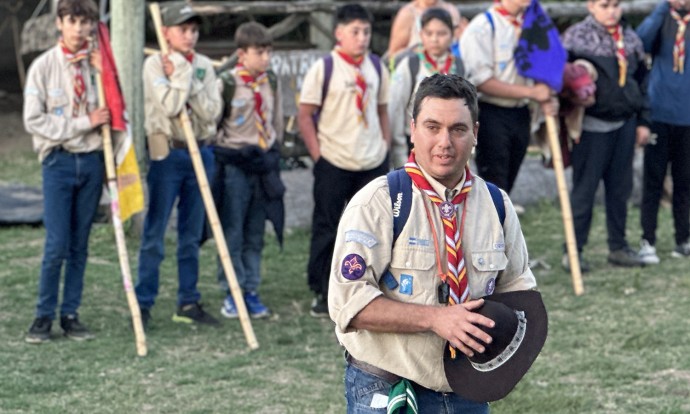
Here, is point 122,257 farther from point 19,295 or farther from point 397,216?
point 397,216

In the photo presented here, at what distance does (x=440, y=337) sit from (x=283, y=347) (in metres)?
4.10

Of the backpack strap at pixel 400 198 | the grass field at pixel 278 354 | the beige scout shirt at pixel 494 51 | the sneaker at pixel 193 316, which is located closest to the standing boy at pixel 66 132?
the grass field at pixel 278 354

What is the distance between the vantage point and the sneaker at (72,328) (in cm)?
777

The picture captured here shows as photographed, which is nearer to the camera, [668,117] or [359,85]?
[359,85]

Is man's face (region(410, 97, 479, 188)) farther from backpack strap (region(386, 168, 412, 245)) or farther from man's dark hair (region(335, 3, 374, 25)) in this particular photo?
man's dark hair (region(335, 3, 374, 25))

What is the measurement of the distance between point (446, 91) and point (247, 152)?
4.52 m

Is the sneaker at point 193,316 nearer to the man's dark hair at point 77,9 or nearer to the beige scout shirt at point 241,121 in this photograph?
the beige scout shirt at point 241,121

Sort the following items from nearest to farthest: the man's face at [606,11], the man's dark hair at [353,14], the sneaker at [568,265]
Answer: the man's dark hair at [353,14] < the man's face at [606,11] < the sneaker at [568,265]

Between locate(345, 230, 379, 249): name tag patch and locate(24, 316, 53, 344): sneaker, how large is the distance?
14.4 feet

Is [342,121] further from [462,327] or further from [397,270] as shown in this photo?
[462,327]

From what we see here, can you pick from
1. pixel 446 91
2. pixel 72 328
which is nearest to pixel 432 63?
pixel 72 328

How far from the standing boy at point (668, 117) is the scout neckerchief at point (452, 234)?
21.3 feet

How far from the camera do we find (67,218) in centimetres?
753

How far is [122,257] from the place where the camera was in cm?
762
